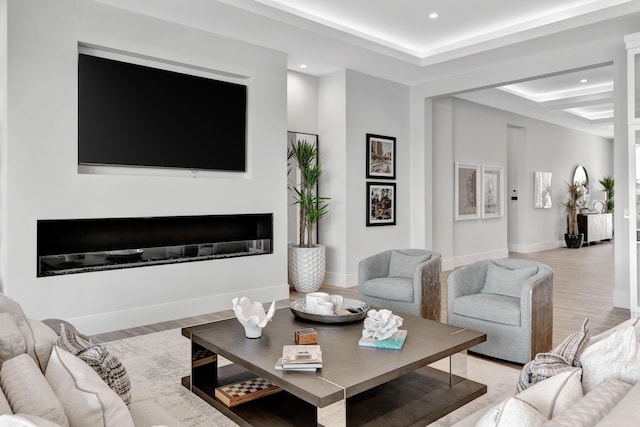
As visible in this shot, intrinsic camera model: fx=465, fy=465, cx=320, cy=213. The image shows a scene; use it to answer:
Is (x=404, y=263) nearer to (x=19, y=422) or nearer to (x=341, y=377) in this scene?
(x=341, y=377)

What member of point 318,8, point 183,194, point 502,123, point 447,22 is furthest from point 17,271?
point 502,123

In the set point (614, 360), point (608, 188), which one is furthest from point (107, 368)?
point (608, 188)

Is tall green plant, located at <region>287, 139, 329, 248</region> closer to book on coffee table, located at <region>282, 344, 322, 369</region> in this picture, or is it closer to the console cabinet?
book on coffee table, located at <region>282, 344, 322, 369</region>

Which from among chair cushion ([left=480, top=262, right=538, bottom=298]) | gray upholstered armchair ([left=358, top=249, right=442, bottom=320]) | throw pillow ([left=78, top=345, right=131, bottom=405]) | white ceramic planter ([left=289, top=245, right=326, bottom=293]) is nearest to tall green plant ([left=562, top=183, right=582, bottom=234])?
white ceramic planter ([left=289, top=245, right=326, bottom=293])

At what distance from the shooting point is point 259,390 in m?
2.54

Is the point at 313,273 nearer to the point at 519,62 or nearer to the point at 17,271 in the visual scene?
the point at 17,271

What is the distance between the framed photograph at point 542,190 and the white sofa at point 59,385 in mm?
10018

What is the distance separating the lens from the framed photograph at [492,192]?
862 cm

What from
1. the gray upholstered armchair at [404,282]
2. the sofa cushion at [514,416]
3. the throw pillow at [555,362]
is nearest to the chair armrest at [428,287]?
the gray upholstered armchair at [404,282]

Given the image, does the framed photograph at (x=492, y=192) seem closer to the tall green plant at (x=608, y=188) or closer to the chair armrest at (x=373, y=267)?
the chair armrest at (x=373, y=267)

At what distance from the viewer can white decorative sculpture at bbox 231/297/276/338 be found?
2.58 metres

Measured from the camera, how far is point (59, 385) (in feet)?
4.19

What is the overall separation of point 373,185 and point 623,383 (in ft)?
17.6

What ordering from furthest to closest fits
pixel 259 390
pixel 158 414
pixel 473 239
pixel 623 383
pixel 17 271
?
pixel 473 239, pixel 17 271, pixel 259 390, pixel 158 414, pixel 623 383
